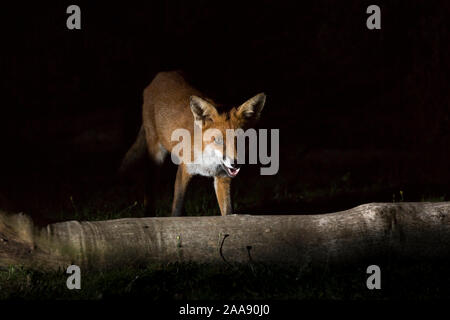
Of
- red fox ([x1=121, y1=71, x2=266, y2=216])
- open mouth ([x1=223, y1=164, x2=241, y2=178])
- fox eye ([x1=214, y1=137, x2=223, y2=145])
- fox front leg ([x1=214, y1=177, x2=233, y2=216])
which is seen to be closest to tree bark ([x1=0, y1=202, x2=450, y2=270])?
open mouth ([x1=223, y1=164, x2=241, y2=178])

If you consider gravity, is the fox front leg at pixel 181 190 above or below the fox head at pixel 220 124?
below

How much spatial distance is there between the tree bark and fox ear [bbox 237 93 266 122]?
4.37 ft

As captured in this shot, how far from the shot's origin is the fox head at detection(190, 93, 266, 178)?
5.68 metres

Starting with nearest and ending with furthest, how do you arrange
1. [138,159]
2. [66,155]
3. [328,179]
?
[138,159]
[328,179]
[66,155]

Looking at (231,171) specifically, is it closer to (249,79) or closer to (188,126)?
(188,126)

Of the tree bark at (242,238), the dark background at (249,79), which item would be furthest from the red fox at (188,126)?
the dark background at (249,79)

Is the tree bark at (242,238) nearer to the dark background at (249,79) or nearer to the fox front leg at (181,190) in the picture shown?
the fox front leg at (181,190)

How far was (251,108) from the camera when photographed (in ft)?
19.1

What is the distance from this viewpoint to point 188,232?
4.65 metres

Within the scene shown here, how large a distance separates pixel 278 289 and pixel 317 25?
5.74 m

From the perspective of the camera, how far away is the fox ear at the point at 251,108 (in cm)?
575

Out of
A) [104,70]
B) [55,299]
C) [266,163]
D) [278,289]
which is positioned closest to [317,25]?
[266,163]

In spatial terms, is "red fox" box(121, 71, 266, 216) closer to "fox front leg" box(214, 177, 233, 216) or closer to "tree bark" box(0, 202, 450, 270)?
"fox front leg" box(214, 177, 233, 216)
